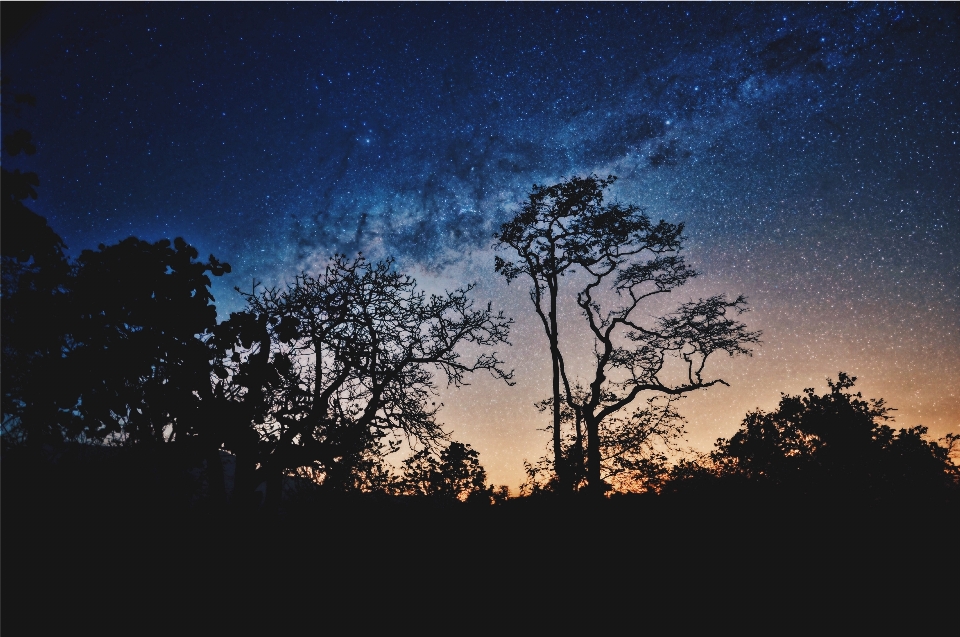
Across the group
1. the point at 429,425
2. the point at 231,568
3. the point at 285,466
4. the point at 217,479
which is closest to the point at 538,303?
the point at 429,425

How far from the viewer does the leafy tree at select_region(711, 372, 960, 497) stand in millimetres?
19094

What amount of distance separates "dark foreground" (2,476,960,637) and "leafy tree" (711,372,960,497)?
15109mm

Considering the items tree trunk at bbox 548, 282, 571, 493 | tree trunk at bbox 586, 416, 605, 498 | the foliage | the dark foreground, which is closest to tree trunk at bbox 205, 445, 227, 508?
the dark foreground

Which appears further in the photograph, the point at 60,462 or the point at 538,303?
the point at 538,303

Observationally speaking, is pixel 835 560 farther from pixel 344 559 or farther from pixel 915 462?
pixel 915 462

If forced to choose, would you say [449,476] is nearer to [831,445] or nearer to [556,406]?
[556,406]

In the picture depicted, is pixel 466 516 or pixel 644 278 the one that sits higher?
pixel 644 278

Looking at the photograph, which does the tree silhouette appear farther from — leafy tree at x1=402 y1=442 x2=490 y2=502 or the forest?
leafy tree at x1=402 y1=442 x2=490 y2=502

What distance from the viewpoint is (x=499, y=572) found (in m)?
5.63

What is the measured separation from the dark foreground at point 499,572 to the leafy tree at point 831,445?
595 inches

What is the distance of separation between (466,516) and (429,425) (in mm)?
6784

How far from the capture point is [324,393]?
46.7ft

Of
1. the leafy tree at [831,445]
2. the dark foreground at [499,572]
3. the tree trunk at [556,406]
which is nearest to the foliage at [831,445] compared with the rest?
the leafy tree at [831,445]

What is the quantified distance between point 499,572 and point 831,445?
25.4 m
